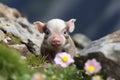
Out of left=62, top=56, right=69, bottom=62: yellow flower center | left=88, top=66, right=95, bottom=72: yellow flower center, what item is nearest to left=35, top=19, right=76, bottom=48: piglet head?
left=62, top=56, right=69, bottom=62: yellow flower center

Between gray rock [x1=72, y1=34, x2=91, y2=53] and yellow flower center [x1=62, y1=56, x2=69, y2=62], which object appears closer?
yellow flower center [x1=62, y1=56, x2=69, y2=62]

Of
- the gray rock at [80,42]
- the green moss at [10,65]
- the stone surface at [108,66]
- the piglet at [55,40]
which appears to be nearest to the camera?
Answer: the green moss at [10,65]

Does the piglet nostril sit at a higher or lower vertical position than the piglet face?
lower

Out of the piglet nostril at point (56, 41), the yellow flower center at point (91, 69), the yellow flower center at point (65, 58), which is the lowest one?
the yellow flower center at point (91, 69)

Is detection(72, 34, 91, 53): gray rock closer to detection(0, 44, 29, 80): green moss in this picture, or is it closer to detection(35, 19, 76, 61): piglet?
detection(35, 19, 76, 61): piglet

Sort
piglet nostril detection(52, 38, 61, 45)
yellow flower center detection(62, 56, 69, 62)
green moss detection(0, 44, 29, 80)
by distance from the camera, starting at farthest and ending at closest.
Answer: piglet nostril detection(52, 38, 61, 45)
yellow flower center detection(62, 56, 69, 62)
green moss detection(0, 44, 29, 80)

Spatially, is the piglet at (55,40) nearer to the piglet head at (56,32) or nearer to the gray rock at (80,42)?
the piglet head at (56,32)

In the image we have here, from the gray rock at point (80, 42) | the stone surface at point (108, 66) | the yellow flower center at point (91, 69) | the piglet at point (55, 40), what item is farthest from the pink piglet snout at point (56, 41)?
the gray rock at point (80, 42)

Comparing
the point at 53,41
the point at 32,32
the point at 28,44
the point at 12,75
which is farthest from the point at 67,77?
the point at 32,32
